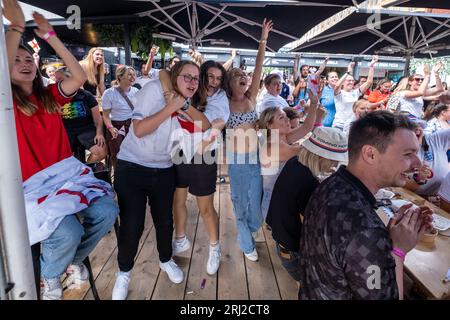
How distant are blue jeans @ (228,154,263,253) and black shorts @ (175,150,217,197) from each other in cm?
22

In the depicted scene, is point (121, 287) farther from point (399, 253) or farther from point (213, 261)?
point (399, 253)

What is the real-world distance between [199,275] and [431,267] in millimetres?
1536

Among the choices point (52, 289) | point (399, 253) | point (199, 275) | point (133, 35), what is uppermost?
point (133, 35)

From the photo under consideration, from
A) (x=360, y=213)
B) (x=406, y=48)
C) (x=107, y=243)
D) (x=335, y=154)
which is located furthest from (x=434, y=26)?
(x=107, y=243)

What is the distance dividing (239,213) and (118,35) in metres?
3.93

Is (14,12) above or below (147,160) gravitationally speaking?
above

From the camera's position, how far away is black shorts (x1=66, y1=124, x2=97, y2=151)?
8.36ft

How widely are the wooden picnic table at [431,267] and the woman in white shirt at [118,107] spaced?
3.15 meters

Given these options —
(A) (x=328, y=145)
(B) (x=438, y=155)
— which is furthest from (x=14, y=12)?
(B) (x=438, y=155)

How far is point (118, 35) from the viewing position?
4715mm

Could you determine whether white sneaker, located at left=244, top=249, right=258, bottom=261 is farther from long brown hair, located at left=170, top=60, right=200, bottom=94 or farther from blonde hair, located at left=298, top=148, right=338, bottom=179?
long brown hair, located at left=170, top=60, right=200, bottom=94

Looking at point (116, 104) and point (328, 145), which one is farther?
point (116, 104)

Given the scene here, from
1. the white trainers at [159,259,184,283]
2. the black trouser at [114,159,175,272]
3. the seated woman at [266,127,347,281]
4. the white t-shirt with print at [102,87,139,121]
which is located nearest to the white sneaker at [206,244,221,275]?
the white trainers at [159,259,184,283]

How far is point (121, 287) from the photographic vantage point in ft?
6.26
